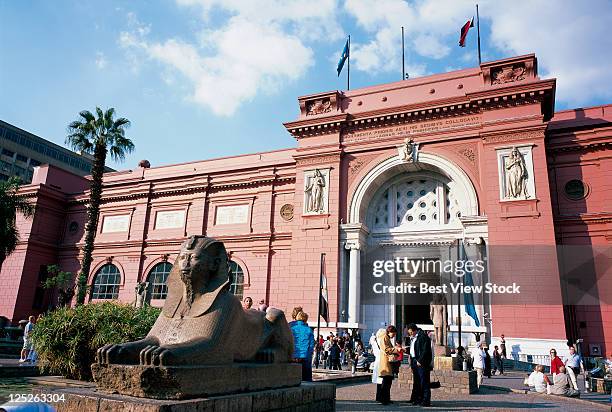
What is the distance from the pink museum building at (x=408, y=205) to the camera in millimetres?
16188

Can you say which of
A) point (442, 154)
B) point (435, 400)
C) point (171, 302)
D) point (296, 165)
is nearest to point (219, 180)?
point (296, 165)

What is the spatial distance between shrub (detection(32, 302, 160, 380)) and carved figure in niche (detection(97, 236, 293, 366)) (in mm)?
4687

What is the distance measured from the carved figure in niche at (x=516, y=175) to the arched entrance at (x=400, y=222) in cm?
135

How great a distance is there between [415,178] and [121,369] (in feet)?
59.1

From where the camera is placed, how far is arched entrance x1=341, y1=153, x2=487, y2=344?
18625 mm

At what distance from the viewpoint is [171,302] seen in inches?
173

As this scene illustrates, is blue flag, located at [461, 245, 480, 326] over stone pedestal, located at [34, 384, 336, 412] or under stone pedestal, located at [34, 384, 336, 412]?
over

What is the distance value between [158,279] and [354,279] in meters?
11.6

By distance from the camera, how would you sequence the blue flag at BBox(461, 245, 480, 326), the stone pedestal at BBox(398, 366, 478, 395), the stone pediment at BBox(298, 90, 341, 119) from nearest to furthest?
1. the stone pedestal at BBox(398, 366, 478, 395)
2. the blue flag at BBox(461, 245, 480, 326)
3. the stone pediment at BBox(298, 90, 341, 119)

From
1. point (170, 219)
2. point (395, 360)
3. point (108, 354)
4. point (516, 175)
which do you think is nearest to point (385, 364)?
point (395, 360)

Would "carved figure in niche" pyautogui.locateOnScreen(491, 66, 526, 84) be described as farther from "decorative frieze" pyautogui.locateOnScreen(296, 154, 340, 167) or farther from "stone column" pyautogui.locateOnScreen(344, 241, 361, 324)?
"stone column" pyautogui.locateOnScreen(344, 241, 361, 324)

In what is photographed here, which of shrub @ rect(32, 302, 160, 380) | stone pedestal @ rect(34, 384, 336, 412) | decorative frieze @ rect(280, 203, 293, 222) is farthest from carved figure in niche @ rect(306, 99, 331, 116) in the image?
stone pedestal @ rect(34, 384, 336, 412)

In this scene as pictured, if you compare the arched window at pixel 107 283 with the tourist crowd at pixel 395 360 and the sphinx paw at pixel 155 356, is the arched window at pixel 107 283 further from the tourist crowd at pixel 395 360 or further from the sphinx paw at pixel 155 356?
the sphinx paw at pixel 155 356

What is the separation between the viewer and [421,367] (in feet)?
24.6
